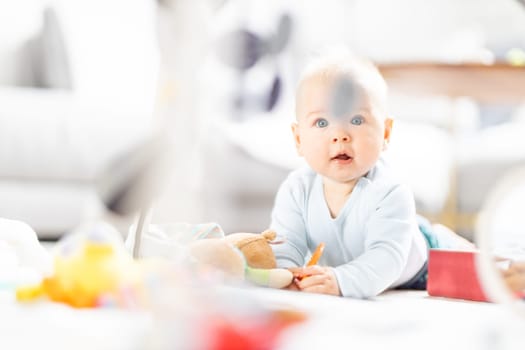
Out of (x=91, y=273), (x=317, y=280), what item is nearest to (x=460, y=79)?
(x=317, y=280)

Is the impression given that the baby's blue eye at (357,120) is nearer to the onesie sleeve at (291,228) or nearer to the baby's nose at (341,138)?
the baby's nose at (341,138)

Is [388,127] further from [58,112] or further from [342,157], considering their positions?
[58,112]

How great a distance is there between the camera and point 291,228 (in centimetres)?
94

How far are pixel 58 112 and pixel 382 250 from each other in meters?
0.93

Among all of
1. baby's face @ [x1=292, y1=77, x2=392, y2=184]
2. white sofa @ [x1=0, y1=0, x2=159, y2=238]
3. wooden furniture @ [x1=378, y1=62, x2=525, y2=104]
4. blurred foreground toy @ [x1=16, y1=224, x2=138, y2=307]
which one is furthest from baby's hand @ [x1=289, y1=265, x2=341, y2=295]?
wooden furniture @ [x1=378, y1=62, x2=525, y2=104]

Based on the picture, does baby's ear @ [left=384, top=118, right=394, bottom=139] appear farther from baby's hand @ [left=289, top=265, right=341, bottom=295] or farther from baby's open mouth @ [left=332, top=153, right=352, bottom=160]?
baby's hand @ [left=289, top=265, right=341, bottom=295]

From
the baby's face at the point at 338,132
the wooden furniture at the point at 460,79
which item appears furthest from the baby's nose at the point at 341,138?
the wooden furniture at the point at 460,79

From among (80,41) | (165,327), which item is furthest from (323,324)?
(80,41)

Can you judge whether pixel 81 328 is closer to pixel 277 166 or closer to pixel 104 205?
pixel 104 205

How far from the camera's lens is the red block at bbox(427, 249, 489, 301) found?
0.86 meters

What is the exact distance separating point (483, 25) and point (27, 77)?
1.70 m

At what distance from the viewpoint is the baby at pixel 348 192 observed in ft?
2.78

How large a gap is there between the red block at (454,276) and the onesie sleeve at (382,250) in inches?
1.8

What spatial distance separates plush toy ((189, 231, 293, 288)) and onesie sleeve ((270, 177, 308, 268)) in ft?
0.07
